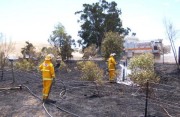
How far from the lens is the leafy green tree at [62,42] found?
3056 centimetres

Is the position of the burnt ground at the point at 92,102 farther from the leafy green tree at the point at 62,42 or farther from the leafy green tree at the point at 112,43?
the leafy green tree at the point at 62,42

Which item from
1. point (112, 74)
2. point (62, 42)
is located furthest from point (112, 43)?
point (62, 42)

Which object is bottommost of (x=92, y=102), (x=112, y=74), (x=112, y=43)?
(x=92, y=102)

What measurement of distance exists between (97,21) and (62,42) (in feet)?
24.2

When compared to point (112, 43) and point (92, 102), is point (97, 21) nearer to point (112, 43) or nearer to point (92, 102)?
point (112, 43)

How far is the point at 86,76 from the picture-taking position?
14.3 metres

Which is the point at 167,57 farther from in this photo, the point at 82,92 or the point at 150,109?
the point at 150,109

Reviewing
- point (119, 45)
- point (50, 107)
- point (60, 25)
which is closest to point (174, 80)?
point (119, 45)

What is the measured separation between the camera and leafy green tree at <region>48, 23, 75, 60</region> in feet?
100

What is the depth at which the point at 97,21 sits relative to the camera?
37.8 meters

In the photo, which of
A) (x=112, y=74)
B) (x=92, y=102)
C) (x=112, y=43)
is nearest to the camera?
(x=92, y=102)

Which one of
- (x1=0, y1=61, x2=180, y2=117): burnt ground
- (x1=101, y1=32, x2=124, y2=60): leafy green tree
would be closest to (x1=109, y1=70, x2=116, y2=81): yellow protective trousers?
(x1=0, y1=61, x2=180, y2=117): burnt ground

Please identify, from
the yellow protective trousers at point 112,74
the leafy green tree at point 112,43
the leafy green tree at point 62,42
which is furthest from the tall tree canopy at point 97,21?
the yellow protective trousers at point 112,74

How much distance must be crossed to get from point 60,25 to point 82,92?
66.7 ft
